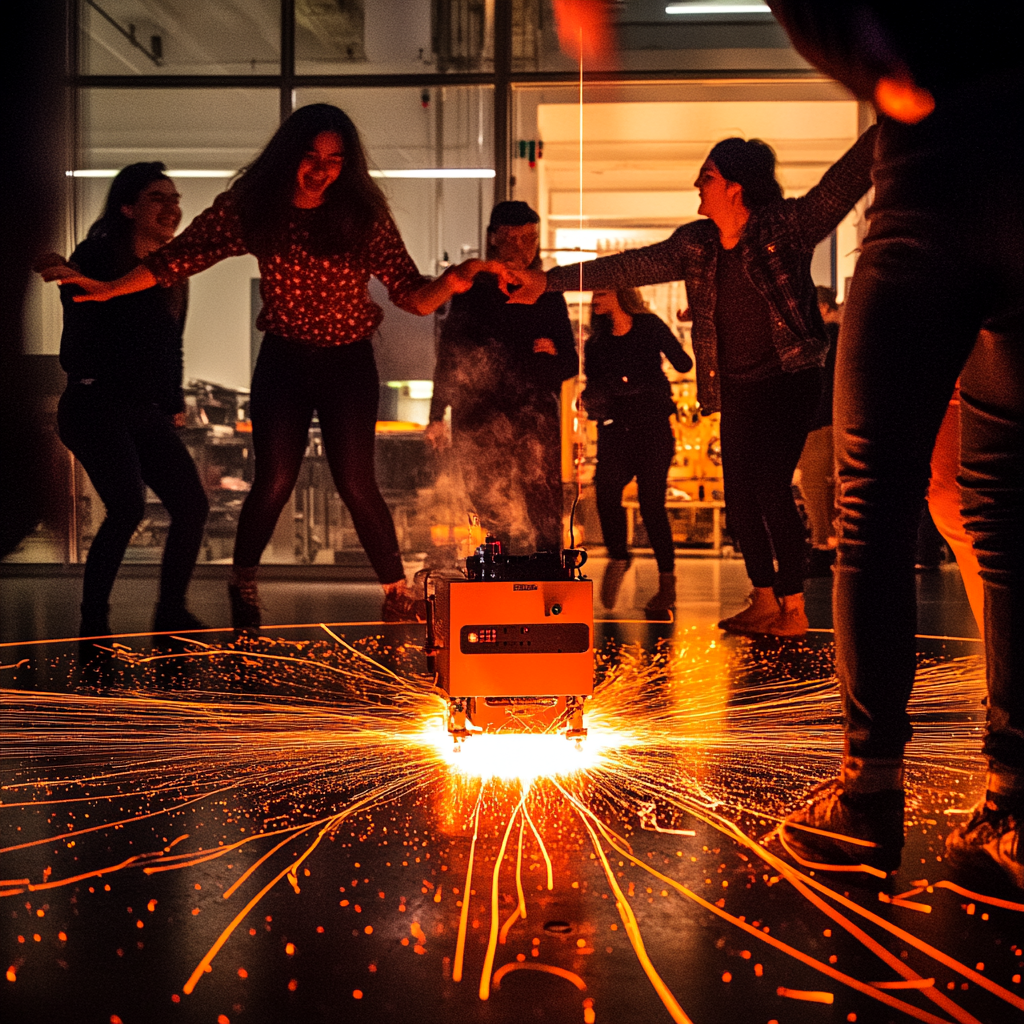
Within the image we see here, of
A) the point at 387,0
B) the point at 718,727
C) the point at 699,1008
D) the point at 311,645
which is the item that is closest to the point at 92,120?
the point at 387,0

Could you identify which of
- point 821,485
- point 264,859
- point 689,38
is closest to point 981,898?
point 264,859

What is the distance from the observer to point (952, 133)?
1.52 m

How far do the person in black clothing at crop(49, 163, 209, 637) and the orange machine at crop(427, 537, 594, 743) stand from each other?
2114mm

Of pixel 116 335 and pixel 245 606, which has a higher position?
pixel 116 335

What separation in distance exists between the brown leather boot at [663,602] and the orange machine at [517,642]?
7.12 ft

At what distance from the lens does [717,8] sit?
723 cm

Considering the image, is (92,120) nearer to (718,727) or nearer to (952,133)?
(718,727)

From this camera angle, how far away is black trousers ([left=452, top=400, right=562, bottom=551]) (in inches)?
179

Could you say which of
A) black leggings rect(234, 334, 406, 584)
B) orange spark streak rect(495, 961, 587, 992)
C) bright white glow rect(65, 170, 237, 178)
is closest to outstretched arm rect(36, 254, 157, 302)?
black leggings rect(234, 334, 406, 584)

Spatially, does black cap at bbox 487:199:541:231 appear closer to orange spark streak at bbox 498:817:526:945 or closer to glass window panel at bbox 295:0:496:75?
glass window panel at bbox 295:0:496:75

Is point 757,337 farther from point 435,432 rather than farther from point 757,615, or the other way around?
point 435,432

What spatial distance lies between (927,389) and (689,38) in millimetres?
6298

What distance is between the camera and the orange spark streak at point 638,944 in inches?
47.2

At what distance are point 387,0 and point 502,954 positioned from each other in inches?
271
